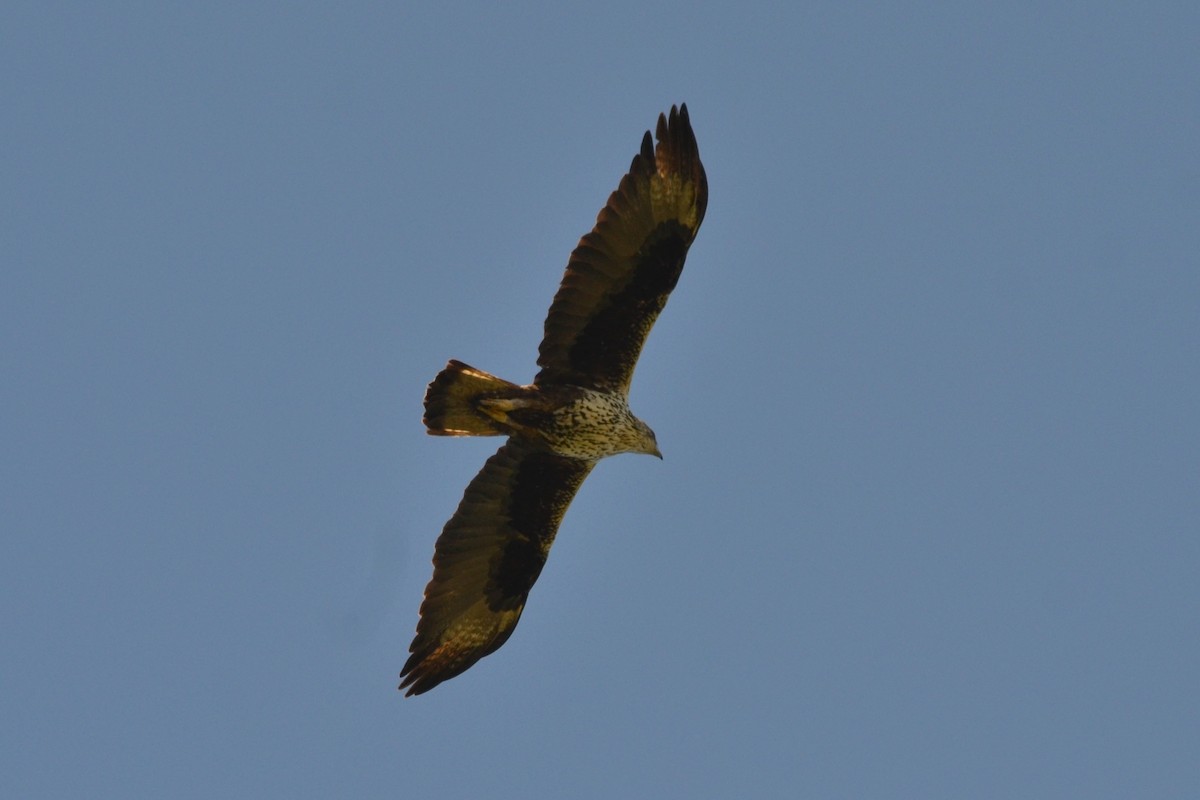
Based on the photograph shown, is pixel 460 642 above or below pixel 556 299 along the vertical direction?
below

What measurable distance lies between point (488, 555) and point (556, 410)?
5.39 feet

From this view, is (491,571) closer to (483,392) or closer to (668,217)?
(483,392)

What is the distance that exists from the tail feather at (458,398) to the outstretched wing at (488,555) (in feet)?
2.45

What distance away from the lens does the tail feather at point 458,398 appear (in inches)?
505

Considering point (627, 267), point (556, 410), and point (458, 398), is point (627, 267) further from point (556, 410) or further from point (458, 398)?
point (458, 398)

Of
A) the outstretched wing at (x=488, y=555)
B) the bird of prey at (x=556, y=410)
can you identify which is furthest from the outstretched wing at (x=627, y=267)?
the outstretched wing at (x=488, y=555)

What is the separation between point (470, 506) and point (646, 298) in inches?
90.8

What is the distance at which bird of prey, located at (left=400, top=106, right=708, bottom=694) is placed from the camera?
1268 centimetres

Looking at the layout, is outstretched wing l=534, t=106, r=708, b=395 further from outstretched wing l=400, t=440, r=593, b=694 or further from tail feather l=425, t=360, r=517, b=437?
outstretched wing l=400, t=440, r=593, b=694

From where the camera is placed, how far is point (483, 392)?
506 inches

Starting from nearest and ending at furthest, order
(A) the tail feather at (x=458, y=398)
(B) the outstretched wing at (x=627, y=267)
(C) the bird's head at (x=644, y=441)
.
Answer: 1. (B) the outstretched wing at (x=627, y=267)
2. (A) the tail feather at (x=458, y=398)
3. (C) the bird's head at (x=644, y=441)

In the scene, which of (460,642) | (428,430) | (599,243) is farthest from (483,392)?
(460,642)

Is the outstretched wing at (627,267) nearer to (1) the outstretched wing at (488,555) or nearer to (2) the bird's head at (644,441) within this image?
(2) the bird's head at (644,441)

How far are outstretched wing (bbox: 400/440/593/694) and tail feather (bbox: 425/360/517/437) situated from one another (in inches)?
29.4
